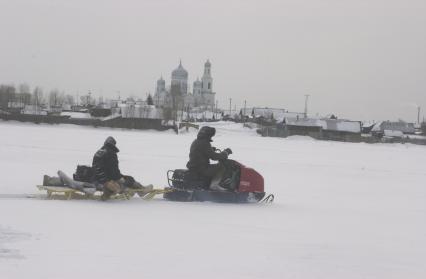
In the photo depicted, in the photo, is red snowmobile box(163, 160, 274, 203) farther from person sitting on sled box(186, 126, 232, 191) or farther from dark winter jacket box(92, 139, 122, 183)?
dark winter jacket box(92, 139, 122, 183)

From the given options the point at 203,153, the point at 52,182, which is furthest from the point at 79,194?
the point at 203,153

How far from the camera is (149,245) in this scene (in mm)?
6867

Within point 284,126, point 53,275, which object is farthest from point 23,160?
point 284,126

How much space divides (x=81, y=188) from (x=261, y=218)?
307cm

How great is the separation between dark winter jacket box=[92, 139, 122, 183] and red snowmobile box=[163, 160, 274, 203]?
1.21 metres

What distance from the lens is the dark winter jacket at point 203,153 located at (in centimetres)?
1077

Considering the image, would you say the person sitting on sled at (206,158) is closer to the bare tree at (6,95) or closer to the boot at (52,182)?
the boot at (52,182)

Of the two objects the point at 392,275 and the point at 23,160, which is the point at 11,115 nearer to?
the point at 23,160

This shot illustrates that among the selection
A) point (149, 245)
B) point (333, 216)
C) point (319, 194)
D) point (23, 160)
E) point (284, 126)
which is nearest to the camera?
point (149, 245)

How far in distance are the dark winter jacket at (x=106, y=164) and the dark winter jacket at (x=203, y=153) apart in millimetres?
1479

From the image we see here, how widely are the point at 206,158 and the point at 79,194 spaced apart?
238cm

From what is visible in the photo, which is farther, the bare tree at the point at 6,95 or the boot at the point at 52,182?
the bare tree at the point at 6,95

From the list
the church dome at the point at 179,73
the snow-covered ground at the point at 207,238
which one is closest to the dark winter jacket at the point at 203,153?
the snow-covered ground at the point at 207,238

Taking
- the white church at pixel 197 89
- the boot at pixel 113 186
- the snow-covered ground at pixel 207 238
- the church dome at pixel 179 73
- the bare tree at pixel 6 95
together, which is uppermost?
the church dome at pixel 179 73
